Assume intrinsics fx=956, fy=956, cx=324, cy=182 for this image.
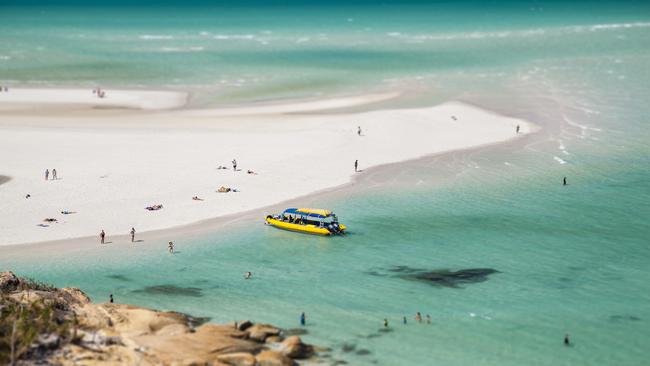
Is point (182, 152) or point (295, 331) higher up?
point (182, 152)

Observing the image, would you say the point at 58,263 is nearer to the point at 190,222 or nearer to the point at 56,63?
the point at 190,222

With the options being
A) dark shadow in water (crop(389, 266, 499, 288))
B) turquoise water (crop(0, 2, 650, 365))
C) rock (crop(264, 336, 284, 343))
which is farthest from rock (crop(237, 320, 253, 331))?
dark shadow in water (crop(389, 266, 499, 288))

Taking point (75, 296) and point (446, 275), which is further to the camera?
point (446, 275)

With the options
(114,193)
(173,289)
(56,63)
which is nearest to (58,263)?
(173,289)

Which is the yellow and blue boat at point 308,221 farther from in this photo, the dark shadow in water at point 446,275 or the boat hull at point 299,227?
the dark shadow in water at point 446,275

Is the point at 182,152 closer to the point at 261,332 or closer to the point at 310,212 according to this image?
the point at 310,212

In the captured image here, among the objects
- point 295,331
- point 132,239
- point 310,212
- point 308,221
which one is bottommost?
point 295,331

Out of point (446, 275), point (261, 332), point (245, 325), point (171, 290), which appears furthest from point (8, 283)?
point (446, 275)
